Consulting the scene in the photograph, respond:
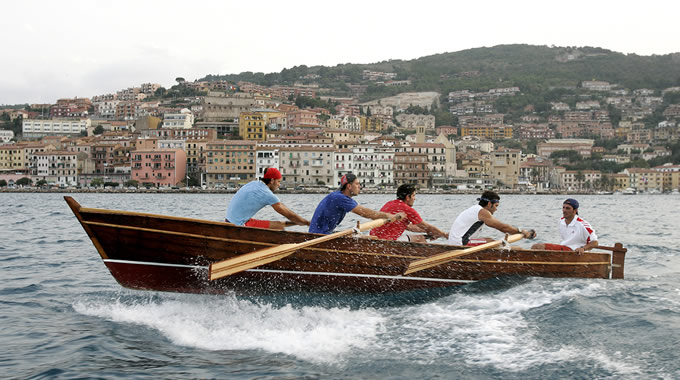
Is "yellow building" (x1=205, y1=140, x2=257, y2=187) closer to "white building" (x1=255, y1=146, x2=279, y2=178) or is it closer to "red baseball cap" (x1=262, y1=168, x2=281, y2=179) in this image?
"white building" (x1=255, y1=146, x2=279, y2=178)

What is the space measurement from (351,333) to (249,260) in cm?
138

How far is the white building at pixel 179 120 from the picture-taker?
11388 centimetres

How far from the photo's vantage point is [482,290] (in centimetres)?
843

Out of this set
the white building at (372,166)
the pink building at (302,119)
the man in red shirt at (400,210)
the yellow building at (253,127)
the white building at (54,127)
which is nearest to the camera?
the man in red shirt at (400,210)

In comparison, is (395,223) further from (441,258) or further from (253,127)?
(253,127)

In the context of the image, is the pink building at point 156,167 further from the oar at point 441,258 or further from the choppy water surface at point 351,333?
the oar at point 441,258

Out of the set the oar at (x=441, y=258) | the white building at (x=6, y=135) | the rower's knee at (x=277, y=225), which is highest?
the white building at (x=6, y=135)

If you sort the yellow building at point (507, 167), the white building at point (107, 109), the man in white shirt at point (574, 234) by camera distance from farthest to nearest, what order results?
A: 1. the white building at point (107, 109)
2. the yellow building at point (507, 167)
3. the man in white shirt at point (574, 234)

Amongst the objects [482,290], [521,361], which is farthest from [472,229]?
[521,361]

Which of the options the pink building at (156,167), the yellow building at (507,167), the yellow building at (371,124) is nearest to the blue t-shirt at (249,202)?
the pink building at (156,167)

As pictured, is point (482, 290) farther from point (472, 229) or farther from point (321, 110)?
point (321, 110)

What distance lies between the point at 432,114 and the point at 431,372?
183 meters

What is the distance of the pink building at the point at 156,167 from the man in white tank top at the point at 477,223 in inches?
3355

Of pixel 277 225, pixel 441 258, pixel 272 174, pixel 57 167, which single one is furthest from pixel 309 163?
pixel 441 258
